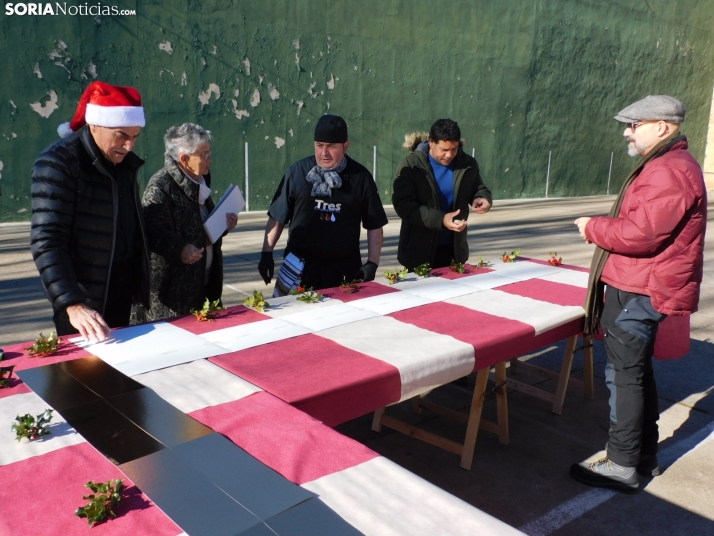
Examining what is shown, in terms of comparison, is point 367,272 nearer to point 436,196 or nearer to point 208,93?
point 436,196

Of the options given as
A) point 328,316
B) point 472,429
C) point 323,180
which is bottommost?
point 472,429

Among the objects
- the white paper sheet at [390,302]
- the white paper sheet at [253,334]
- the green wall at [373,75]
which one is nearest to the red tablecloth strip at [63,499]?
the white paper sheet at [253,334]

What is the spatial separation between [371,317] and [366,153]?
11635mm

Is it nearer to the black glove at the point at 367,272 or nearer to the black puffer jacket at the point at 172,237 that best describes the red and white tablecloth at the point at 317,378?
the black glove at the point at 367,272

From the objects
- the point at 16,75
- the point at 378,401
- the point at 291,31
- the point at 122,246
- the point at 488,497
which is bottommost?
the point at 488,497

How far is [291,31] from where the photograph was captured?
12.5 meters

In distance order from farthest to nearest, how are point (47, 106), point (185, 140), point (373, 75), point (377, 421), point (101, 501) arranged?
point (373, 75)
point (47, 106)
point (377, 421)
point (185, 140)
point (101, 501)

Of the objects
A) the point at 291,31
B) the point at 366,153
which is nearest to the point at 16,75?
the point at 291,31

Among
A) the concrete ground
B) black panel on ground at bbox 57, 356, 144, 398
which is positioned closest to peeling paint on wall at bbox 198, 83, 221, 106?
the concrete ground

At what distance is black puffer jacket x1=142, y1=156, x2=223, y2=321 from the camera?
3082mm

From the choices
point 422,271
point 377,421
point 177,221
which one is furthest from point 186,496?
point 422,271

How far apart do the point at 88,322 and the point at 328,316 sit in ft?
3.20

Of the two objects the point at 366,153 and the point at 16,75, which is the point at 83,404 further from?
the point at 366,153

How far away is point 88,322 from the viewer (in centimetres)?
229
